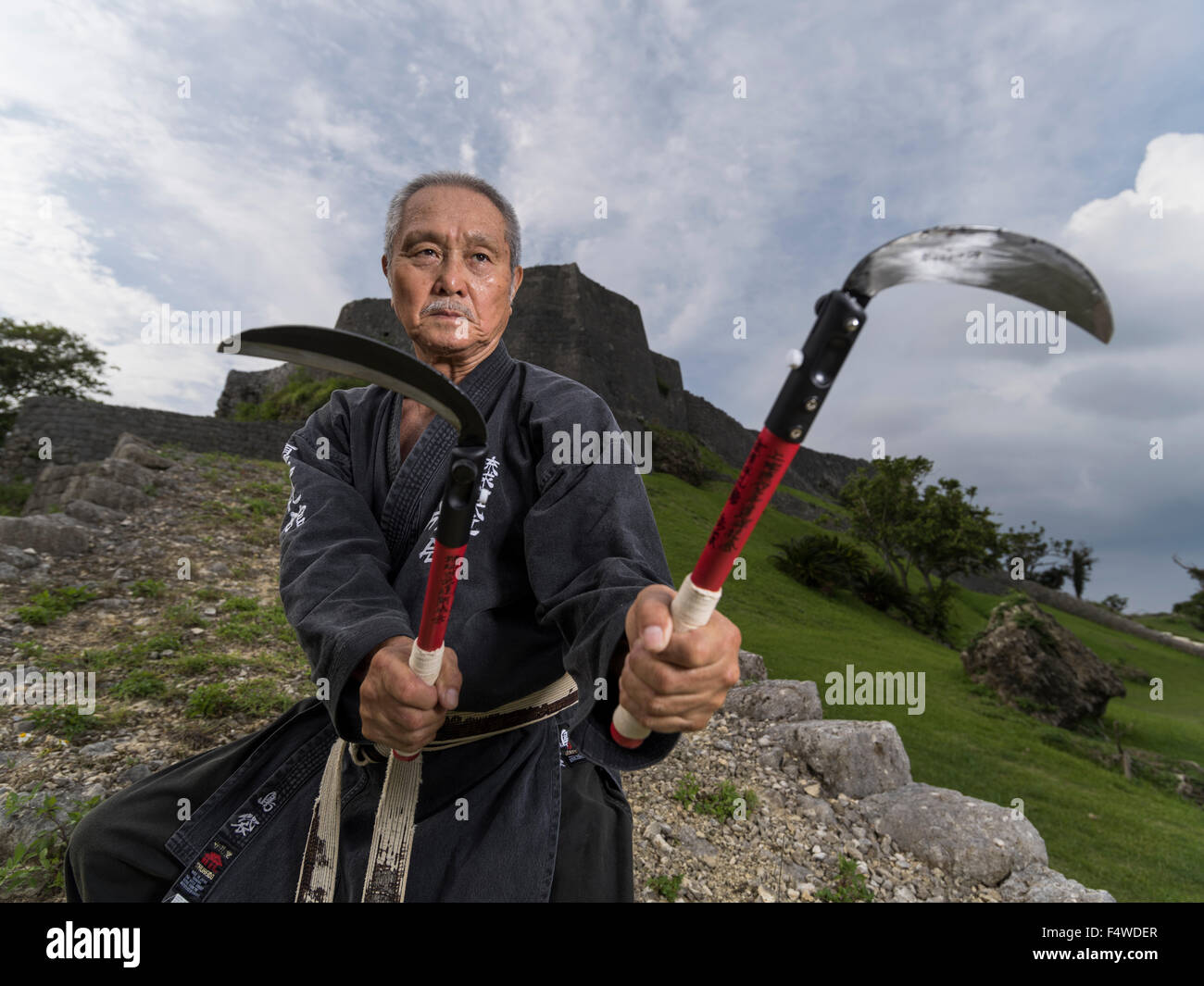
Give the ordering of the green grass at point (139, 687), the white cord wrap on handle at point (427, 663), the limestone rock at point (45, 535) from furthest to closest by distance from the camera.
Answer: the limestone rock at point (45, 535), the green grass at point (139, 687), the white cord wrap on handle at point (427, 663)

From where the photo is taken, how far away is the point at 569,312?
2855 cm

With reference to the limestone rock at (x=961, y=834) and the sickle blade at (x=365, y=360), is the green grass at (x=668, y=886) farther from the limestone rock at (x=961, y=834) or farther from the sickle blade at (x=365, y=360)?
the sickle blade at (x=365, y=360)

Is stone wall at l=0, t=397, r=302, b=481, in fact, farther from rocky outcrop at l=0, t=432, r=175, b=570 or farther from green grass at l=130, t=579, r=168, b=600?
green grass at l=130, t=579, r=168, b=600

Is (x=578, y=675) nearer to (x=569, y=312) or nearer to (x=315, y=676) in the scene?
(x=315, y=676)

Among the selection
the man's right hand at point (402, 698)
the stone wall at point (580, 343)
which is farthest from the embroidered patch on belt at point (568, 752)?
Result: the stone wall at point (580, 343)

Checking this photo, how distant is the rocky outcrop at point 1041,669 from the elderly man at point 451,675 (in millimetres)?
12285

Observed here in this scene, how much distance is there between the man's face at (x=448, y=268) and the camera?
75.2 inches

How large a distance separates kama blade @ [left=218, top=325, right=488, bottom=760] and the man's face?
0.78 meters

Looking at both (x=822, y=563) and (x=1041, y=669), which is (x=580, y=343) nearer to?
(x=822, y=563)

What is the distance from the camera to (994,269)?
99 cm

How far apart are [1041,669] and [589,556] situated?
12775mm

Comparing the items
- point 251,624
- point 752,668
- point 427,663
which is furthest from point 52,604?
point 427,663

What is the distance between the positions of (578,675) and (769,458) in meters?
0.68
